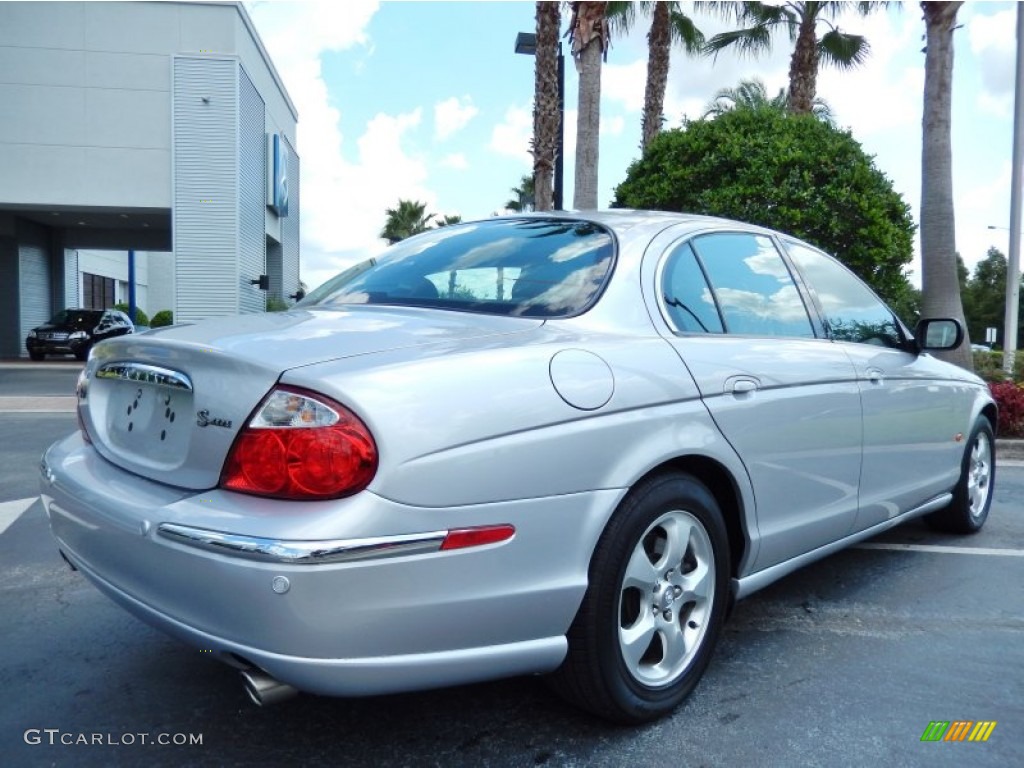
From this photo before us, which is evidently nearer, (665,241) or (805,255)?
(665,241)

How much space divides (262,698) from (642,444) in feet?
3.79


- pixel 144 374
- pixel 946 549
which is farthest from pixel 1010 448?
pixel 144 374

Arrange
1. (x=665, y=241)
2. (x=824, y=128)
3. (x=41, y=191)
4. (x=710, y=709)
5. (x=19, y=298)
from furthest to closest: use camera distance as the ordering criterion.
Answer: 1. (x=19, y=298)
2. (x=41, y=191)
3. (x=824, y=128)
4. (x=665, y=241)
5. (x=710, y=709)

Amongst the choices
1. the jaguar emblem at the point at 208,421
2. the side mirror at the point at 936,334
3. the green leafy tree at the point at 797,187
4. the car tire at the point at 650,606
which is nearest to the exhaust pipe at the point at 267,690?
the jaguar emblem at the point at 208,421

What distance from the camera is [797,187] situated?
34.9ft

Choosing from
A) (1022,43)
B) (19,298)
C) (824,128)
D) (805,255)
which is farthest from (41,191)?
(805,255)

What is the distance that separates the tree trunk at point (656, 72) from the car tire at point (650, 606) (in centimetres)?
1487

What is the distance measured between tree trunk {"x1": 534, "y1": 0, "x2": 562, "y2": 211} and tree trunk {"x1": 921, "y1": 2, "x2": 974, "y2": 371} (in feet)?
15.5

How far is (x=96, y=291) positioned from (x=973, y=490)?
1587 inches

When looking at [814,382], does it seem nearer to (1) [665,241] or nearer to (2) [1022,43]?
(1) [665,241]

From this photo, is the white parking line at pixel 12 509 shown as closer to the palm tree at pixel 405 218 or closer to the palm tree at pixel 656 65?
the palm tree at pixel 656 65

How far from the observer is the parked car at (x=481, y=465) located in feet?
6.39

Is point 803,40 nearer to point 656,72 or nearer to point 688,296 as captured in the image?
point 656,72

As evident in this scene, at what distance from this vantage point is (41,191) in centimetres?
2198
